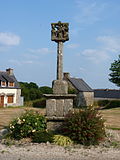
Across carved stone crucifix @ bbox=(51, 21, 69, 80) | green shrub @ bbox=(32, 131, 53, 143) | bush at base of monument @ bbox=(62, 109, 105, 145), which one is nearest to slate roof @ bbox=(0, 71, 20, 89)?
carved stone crucifix @ bbox=(51, 21, 69, 80)

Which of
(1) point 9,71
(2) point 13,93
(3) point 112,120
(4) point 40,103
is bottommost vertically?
(3) point 112,120

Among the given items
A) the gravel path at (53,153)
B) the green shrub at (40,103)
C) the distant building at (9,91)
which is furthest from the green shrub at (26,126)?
the green shrub at (40,103)

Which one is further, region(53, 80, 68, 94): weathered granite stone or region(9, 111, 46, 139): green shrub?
region(53, 80, 68, 94): weathered granite stone

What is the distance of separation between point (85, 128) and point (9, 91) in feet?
94.1

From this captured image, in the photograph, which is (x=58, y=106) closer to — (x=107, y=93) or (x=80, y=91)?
(x=80, y=91)

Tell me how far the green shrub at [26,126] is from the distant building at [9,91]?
25903 mm

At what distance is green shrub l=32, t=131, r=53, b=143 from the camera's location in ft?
23.2

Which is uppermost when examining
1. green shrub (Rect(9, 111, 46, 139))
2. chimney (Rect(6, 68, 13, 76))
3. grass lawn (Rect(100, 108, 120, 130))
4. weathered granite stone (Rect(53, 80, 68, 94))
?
chimney (Rect(6, 68, 13, 76))

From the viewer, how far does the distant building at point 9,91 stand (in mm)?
33125

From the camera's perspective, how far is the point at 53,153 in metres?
5.96

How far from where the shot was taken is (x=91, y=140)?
7.04 m

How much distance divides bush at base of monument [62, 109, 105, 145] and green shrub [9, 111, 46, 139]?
37.7 inches

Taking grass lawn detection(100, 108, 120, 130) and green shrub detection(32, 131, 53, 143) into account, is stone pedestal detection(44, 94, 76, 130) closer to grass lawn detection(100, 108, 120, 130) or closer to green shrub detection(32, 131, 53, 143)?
green shrub detection(32, 131, 53, 143)

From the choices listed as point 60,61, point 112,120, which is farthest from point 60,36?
point 112,120
